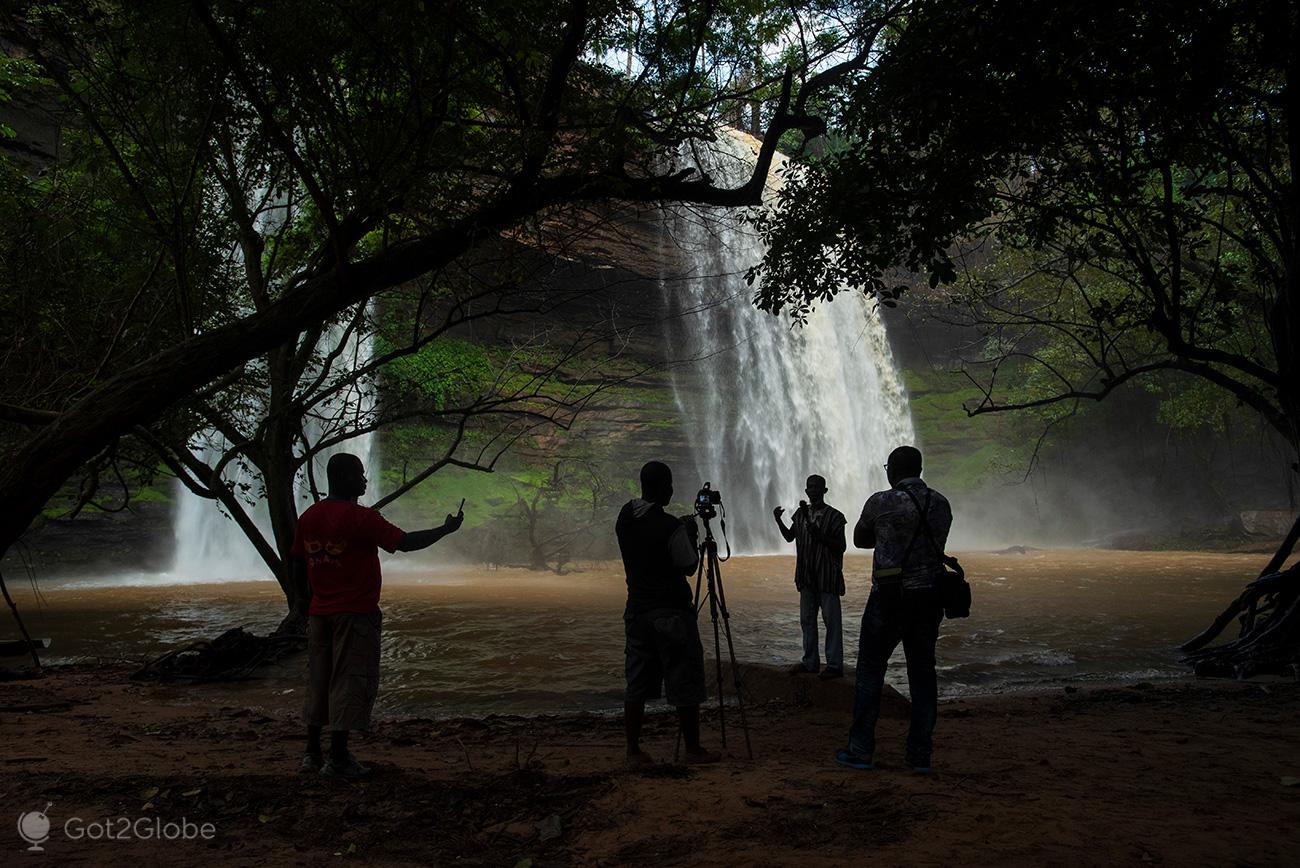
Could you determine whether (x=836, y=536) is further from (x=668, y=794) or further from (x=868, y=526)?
(x=668, y=794)

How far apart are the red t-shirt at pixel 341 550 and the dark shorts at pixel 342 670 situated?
0.26ft

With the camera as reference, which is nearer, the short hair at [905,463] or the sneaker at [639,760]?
the sneaker at [639,760]

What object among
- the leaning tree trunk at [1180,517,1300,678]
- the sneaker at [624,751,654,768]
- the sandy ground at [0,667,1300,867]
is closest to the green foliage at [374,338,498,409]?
the sandy ground at [0,667,1300,867]

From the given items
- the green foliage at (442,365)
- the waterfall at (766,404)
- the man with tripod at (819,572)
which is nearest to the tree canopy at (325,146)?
the man with tripod at (819,572)

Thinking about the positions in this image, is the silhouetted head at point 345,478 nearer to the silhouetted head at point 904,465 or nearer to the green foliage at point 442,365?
the silhouetted head at point 904,465

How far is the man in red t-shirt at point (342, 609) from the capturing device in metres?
4.46

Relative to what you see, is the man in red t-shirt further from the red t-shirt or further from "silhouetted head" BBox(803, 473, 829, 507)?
"silhouetted head" BBox(803, 473, 829, 507)

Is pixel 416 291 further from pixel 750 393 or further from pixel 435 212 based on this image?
pixel 750 393

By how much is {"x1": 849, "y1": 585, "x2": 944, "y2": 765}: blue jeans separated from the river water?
3310mm

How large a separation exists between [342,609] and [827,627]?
3856mm

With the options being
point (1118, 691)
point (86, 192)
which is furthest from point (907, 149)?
point (86, 192)

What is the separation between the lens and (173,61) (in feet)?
22.1

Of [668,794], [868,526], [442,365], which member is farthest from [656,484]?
[442,365]

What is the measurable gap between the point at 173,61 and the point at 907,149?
5.90 metres
